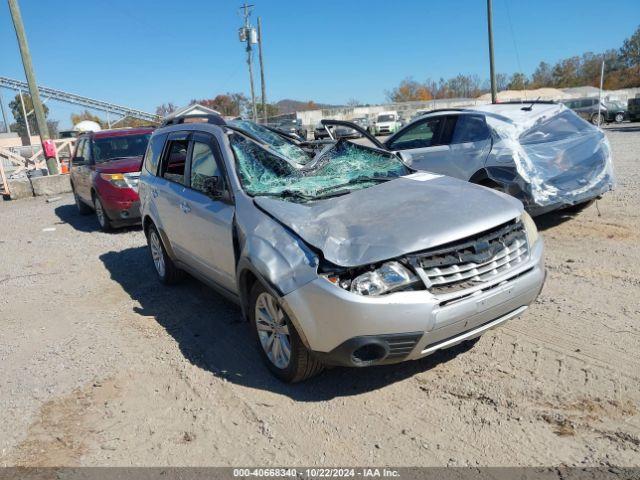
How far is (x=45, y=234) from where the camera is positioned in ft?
33.0

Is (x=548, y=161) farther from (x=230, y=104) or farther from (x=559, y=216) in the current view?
(x=230, y=104)

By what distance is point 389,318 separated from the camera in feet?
9.29

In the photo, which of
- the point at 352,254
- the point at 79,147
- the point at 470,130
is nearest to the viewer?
the point at 352,254

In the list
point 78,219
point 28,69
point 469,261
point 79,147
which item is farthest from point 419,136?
point 28,69

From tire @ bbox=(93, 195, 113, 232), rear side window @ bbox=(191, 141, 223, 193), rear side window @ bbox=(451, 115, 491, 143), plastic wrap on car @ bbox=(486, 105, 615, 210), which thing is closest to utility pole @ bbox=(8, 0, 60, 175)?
tire @ bbox=(93, 195, 113, 232)

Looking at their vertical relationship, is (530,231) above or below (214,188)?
below

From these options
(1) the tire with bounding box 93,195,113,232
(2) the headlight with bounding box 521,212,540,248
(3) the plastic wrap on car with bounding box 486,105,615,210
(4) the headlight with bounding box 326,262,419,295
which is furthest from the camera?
(1) the tire with bounding box 93,195,113,232

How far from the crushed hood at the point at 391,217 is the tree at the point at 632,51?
97.7m

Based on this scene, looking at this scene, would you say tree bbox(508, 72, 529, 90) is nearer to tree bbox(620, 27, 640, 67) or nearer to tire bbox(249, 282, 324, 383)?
tree bbox(620, 27, 640, 67)

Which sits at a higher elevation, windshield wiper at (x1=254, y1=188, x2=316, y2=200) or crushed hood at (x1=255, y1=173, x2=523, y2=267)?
windshield wiper at (x1=254, y1=188, x2=316, y2=200)

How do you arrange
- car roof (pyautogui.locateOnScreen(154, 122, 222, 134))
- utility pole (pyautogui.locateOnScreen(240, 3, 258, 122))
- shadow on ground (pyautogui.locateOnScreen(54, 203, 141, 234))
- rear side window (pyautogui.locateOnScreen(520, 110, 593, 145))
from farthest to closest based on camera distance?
utility pole (pyautogui.locateOnScreen(240, 3, 258, 122))
shadow on ground (pyautogui.locateOnScreen(54, 203, 141, 234))
rear side window (pyautogui.locateOnScreen(520, 110, 593, 145))
car roof (pyautogui.locateOnScreen(154, 122, 222, 134))

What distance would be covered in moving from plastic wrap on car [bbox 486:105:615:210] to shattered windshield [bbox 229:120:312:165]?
2840 millimetres

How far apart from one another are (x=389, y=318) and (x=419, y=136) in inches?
210

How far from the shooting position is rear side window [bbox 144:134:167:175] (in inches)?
229
